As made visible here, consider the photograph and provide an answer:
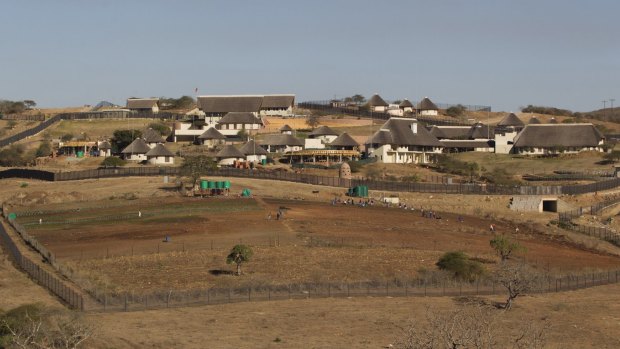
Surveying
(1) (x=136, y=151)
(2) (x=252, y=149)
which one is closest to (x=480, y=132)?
(2) (x=252, y=149)

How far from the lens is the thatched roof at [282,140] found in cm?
13538

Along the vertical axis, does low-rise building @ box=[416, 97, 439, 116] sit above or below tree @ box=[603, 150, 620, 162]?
above

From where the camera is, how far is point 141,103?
178375 millimetres

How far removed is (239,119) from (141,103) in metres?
34.8

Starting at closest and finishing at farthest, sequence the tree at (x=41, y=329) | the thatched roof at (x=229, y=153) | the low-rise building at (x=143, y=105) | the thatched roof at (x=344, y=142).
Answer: the tree at (x=41, y=329) < the thatched roof at (x=229, y=153) < the thatched roof at (x=344, y=142) < the low-rise building at (x=143, y=105)

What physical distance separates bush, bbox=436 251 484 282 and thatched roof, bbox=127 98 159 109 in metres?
121

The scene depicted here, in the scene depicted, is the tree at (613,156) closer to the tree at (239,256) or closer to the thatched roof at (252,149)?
the thatched roof at (252,149)

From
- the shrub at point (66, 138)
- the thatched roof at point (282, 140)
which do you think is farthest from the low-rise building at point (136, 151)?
the shrub at point (66, 138)

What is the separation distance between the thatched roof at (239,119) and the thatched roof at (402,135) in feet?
84.3

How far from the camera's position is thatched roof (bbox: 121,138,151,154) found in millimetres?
127438

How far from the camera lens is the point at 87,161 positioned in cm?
12769

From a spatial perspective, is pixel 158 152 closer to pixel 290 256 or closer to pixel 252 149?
pixel 252 149

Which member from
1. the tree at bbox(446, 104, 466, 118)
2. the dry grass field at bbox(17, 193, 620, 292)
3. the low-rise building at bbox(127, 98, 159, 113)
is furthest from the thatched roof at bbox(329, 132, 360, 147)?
the tree at bbox(446, 104, 466, 118)

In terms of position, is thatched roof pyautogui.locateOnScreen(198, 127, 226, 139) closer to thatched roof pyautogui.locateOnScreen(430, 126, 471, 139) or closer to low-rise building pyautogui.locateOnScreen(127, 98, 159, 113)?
thatched roof pyautogui.locateOnScreen(430, 126, 471, 139)
